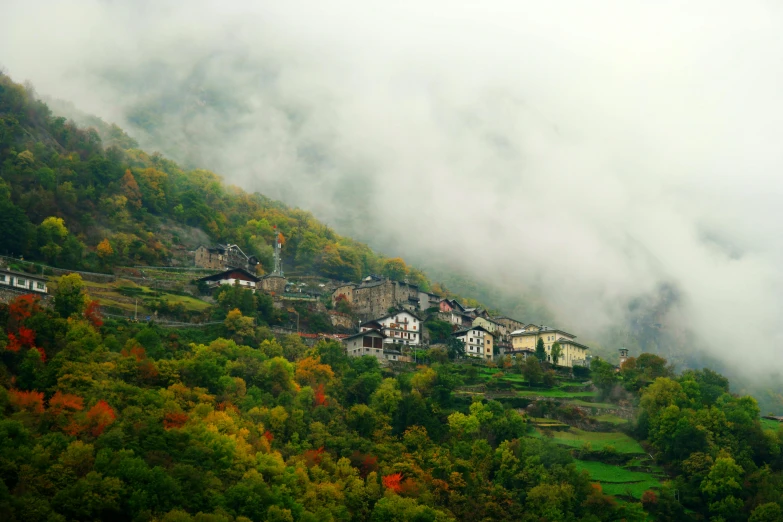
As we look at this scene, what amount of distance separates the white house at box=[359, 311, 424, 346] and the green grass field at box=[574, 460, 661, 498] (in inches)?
1054

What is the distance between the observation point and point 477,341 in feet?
320

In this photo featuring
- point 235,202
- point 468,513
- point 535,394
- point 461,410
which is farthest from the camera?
point 235,202

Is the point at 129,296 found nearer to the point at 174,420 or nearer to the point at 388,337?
the point at 174,420

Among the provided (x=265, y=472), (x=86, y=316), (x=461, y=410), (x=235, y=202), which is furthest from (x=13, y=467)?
(x=235, y=202)

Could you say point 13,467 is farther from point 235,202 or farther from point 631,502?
point 235,202

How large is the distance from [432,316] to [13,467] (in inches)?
2438

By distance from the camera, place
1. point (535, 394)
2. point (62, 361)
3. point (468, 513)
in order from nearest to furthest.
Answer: point (62, 361) → point (468, 513) → point (535, 394)

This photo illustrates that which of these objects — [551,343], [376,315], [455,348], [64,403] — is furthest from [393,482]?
[551,343]

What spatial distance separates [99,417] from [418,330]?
47508 mm

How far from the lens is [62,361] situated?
57.5 metres

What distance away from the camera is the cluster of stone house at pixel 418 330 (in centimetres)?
8838

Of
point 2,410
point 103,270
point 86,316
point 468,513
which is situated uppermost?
point 103,270

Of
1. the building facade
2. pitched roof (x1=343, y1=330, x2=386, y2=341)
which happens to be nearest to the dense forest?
pitched roof (x1=343, y1=330, x2=386, y2=341)

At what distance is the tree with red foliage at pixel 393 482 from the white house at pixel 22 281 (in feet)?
102
